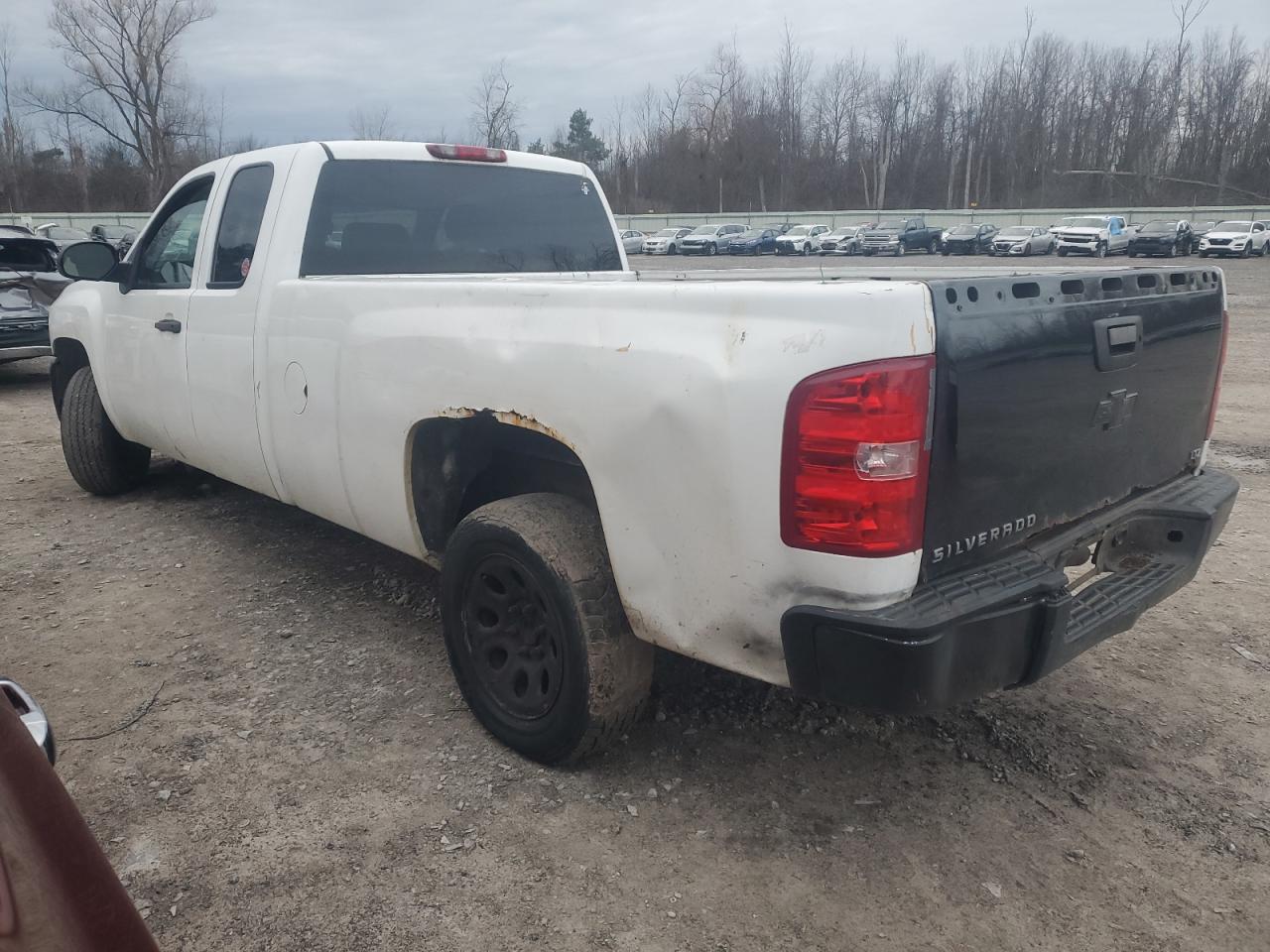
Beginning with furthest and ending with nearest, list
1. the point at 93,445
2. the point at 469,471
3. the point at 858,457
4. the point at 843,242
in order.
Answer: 1. the point at 843,242
2. the point at 93,445
3. the point at 469,471
4. the point at 858,457

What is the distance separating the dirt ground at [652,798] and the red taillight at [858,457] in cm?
99

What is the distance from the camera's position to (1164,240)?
36094 mm

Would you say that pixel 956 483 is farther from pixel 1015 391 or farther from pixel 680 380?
pixel 680 380

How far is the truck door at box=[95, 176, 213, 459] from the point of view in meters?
4.48

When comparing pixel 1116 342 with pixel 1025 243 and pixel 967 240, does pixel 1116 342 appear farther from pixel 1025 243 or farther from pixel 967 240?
pixel 967 240

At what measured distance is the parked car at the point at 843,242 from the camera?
→ 45094 millimetres

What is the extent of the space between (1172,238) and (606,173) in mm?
56768

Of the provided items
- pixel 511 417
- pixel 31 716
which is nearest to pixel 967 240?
pixel 511 417

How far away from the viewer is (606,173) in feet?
278

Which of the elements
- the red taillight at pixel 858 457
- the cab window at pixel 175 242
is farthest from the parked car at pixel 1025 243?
the red taillight at pixel 858 457

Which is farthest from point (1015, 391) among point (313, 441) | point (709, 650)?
point (313, 441)

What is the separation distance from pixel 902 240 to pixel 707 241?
950cm

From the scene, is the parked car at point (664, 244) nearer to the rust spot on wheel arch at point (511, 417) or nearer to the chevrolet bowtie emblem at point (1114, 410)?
the rust spot on wheel arch at point (511, 417)

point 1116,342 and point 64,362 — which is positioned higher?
point 1116,342
